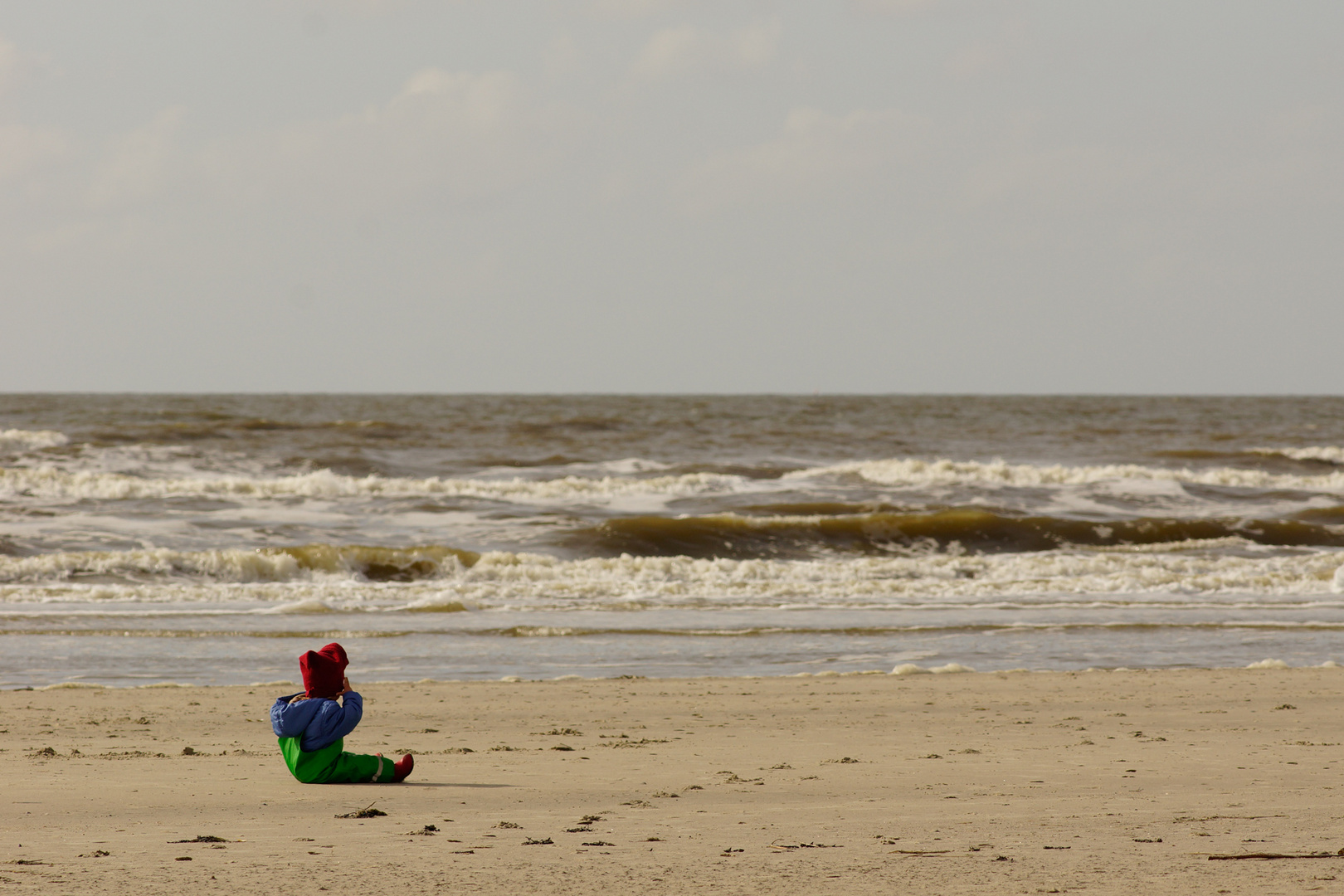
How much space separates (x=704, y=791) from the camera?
5.25 meters

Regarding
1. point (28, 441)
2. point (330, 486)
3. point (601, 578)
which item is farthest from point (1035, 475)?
point (28, 441)

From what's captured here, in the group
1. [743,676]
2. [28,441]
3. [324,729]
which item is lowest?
[743,676]

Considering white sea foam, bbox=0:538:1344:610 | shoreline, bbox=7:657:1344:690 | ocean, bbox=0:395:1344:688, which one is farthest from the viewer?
white sea foam, bbox=0:538:1344:610

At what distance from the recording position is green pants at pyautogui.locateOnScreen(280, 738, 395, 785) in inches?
207

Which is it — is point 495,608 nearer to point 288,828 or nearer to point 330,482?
point 288,828

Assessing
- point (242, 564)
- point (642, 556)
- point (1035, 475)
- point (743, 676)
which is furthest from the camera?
point (1035, 475)

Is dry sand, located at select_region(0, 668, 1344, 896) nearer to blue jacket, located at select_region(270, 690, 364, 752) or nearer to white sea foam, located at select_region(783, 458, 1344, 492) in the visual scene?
blue jacket, located at select_region(270, 690, 364, 752)

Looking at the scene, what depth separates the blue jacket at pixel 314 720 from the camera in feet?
17.0

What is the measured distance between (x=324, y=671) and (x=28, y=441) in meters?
31.9

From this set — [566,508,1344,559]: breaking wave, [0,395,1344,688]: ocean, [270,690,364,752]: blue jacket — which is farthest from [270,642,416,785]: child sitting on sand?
[566,508,1344,559]: breaking wave

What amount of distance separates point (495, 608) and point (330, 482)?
494 inches

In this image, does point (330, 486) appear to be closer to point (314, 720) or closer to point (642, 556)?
point (642, 556)

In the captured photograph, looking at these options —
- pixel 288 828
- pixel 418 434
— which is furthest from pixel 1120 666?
pixel 418 434

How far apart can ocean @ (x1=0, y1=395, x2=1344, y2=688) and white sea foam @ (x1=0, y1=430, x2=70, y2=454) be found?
205 mm
